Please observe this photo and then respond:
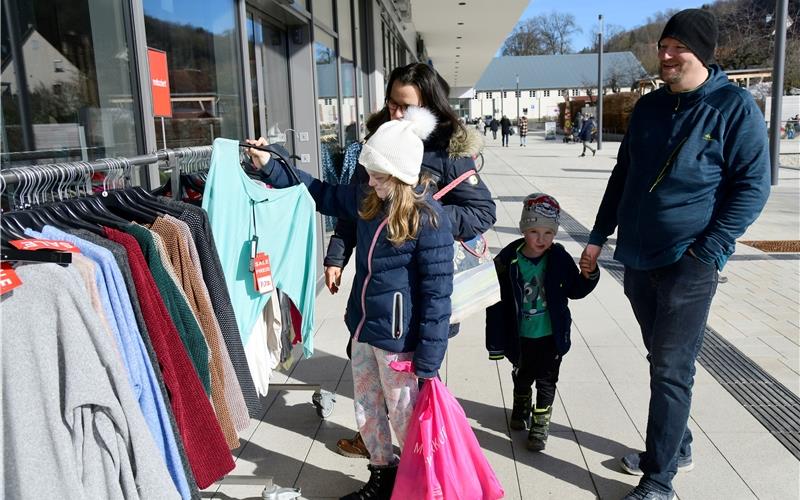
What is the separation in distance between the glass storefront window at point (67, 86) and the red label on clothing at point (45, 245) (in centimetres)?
101

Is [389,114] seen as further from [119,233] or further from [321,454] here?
[321,454]

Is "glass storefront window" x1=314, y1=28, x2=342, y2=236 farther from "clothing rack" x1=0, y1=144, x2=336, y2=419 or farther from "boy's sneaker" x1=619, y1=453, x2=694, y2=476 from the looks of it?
"boy's sneaker" x1=619, y1=453, x2=694, y2=476

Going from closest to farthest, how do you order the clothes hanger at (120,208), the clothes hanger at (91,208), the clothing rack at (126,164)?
the clothing rack at (126,164), the clothes hanger at (91,208), the clothes hanger at (120,208)

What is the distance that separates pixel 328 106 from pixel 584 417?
4.62 meters

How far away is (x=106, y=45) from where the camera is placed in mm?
2943

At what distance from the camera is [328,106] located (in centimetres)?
719

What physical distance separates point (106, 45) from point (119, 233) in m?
1.44

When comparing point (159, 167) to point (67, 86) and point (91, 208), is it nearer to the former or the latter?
point (67, 86)

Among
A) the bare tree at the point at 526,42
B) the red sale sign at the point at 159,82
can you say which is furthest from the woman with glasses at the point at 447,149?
the bare tree at the point at 526,42

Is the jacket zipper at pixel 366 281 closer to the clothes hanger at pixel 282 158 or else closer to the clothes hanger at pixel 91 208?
the clothes hanger at pixel 282 158

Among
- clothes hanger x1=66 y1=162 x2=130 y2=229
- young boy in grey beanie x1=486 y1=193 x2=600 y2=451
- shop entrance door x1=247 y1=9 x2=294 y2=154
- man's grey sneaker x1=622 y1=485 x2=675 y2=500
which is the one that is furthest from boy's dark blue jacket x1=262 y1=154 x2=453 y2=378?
shop entrance door x1=247 y1=9 x2=294 y2=154

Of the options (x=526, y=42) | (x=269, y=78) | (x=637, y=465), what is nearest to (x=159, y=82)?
(x=269, y=78)

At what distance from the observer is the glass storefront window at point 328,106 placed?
6.67 m

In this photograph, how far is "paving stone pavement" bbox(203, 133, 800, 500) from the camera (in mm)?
3059
